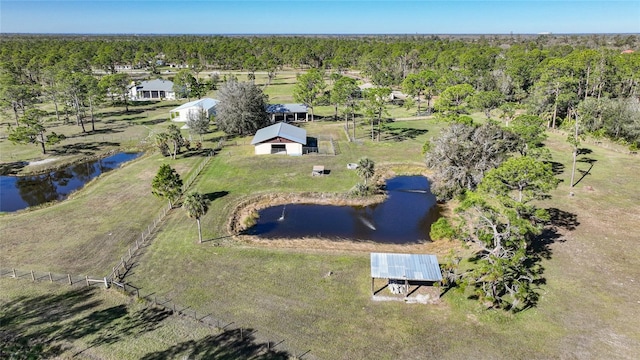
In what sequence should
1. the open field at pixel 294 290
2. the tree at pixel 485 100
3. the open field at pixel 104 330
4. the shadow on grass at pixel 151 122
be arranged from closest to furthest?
the open field at pixel 104 330 → the open field at pixel 294 290 → the tree at pixel 485 100 → the shadow on grass at pixel 151 122

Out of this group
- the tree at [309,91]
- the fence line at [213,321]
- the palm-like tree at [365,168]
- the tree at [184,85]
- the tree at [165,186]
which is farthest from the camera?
the tree at [184,85]

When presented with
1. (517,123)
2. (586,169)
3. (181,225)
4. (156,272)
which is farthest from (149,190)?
(586,169)

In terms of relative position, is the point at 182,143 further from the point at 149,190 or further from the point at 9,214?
the point at 9,214

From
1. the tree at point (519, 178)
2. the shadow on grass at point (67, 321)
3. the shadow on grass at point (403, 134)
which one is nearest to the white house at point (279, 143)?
the shadow on grass at point (403, 134)

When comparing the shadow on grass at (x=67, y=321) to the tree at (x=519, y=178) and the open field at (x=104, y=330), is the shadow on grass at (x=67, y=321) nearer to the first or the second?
the open field at (x=104, y=330)

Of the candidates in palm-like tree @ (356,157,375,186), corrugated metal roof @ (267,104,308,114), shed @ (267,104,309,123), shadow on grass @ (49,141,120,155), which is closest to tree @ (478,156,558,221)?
palm-like tree @ (356,157,375,186)

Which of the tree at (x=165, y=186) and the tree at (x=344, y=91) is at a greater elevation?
the tree at (x=344, y=91)

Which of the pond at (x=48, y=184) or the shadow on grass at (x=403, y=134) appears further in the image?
the shadow on grass at (x=403, y=134)

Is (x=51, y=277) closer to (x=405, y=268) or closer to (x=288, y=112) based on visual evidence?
(x=405, y=268)

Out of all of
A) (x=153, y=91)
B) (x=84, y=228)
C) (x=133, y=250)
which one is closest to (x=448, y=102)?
(x=133, y=250)
